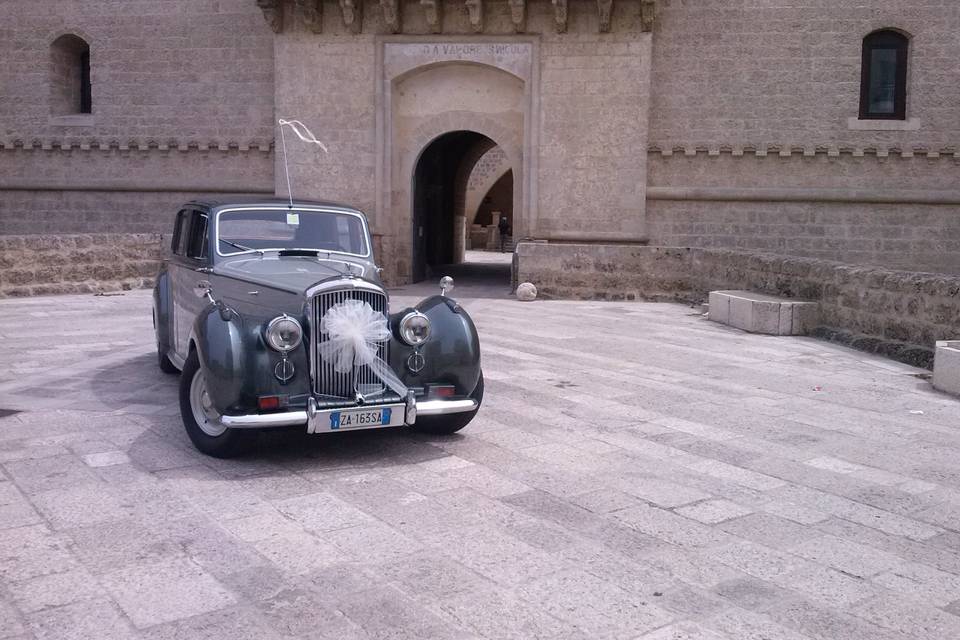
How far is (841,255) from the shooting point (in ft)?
58.7

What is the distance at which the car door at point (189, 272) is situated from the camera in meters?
6.96

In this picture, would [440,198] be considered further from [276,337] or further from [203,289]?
[276,337]

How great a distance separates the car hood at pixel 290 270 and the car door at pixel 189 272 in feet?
1.07

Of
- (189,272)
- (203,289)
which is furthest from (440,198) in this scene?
(203,289)

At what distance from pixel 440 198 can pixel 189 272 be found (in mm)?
14996

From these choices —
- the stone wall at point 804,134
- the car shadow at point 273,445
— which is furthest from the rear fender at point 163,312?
the stone wall at point 804,134

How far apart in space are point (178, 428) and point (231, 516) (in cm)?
198

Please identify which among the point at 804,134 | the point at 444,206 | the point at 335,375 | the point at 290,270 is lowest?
the point at 335,375

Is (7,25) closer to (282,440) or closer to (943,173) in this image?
(282,440)

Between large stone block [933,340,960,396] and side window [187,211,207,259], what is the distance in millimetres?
6183

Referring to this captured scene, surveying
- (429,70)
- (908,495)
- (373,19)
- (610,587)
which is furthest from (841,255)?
(610,587)

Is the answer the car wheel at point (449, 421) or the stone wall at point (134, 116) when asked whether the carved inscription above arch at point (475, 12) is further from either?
the car wheel at point (449, 421)

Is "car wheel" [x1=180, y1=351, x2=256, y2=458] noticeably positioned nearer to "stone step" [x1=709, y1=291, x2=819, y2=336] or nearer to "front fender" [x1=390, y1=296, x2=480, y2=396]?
"front fender" [x1=390, y1=296, x2=480, y2=396]

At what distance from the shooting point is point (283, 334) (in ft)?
17.8
